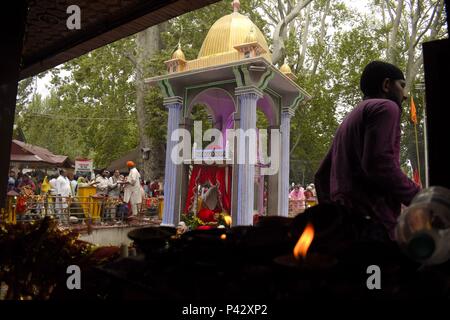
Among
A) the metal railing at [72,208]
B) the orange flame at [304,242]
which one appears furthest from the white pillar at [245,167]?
the orange flame at [304,242]

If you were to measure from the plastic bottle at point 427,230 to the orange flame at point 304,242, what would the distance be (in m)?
0.35

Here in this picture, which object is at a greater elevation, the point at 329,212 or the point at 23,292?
the point at 329,212

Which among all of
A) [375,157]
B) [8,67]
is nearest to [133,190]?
[8,67]

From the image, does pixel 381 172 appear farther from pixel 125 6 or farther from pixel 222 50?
pixel 222 50

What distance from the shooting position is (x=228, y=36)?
13094 millimetres

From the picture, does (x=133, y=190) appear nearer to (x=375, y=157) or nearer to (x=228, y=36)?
(x=228, y=36)

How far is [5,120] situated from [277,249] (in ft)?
9.48

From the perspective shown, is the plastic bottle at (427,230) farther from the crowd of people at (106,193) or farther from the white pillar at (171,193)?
the crowd of people at (106,193)

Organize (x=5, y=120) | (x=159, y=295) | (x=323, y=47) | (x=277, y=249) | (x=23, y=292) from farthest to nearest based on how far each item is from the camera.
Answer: (x=323, y=47)
(x=5, y=120)
(x=23, y=292)
(x=277, y=249)
(x=159, y=295)

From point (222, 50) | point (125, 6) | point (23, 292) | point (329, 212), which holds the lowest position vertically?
point (23, 292)

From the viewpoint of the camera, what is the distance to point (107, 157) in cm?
2784

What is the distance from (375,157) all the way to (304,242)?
85 centimetres

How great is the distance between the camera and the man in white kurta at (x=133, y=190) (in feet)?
43.8
